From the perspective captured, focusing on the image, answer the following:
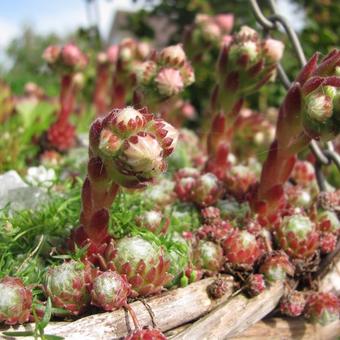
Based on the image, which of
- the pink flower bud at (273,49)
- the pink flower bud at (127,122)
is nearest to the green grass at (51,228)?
the pink flower bud at (127,122)

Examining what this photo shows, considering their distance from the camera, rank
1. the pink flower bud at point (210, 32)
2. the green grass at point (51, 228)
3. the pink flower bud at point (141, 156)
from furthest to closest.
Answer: the pink flower bud at point (210, 32)
the green grass at point (51, 228)
the pink flower bud at point (141, 156)

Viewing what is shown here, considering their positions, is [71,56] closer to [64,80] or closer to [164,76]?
[64,80]

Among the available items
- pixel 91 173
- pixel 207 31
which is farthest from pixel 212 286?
pixel 207 31

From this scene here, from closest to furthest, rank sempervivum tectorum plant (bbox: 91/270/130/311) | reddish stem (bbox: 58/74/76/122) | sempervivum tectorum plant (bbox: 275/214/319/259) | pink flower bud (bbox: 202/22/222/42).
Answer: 1. sempervivum tectorum plant (bbox: 91/270/130/311)
2. sempervivum tectorum plant (bbox: 275/214/319/259)
3. pink flower bud (bbox: 202/22/222/42)
4. reddish stem (bbox: 58/74/76/122)

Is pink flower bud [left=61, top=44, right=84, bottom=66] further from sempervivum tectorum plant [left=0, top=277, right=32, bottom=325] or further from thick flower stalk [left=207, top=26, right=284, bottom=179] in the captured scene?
sempervivum tectorum plant [left=0, top=277, right=32, bottom=325]

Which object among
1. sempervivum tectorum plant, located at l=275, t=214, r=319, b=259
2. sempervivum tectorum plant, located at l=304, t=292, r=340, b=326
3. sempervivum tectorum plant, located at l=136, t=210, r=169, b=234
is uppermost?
sempervivum tectorum plant, located at l=136, t=210, r=169, b=234

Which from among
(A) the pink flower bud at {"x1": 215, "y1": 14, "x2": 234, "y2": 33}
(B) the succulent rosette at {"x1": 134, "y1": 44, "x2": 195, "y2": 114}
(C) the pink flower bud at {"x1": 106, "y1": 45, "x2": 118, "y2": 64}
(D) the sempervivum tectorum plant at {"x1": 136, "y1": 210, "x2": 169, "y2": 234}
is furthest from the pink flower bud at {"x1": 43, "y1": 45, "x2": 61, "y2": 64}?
(D) the sempervivum tectorum plant at {"x1": 136, "y1": 210, "x2": 169, "y2": 234}

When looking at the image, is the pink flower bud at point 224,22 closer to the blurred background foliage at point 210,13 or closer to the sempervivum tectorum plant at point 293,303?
the blurred background foliage at point 210,13
